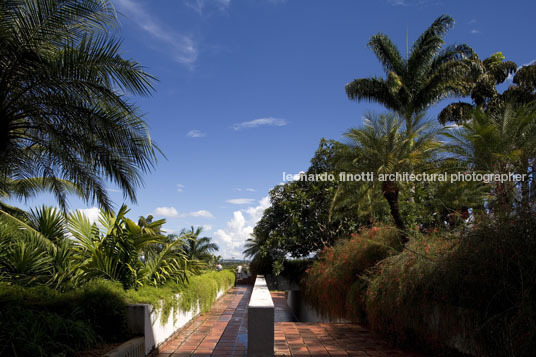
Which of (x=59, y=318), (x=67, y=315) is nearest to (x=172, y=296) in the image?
(x=67, y=315)

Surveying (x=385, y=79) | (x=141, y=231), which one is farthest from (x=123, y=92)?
(x=385, y=79)

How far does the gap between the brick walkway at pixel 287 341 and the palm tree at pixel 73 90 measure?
3095 mm

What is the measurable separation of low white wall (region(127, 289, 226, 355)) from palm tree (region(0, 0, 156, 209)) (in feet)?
9.19

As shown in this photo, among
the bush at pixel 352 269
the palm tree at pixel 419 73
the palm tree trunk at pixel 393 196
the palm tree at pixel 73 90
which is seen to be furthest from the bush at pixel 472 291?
the palm tree at pixel 419 73

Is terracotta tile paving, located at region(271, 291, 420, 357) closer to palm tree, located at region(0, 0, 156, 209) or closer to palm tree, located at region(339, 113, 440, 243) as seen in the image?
palm tree, located at region(339, 113, 440, 243)

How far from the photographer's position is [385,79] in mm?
21734

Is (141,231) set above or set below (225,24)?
below

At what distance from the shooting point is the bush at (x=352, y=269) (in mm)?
7945

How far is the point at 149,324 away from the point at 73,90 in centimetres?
412

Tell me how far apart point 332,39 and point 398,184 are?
405 cm

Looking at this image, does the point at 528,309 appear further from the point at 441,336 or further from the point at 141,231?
the point at 141,231

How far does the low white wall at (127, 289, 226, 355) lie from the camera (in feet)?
17.1

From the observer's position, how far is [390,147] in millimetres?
9742

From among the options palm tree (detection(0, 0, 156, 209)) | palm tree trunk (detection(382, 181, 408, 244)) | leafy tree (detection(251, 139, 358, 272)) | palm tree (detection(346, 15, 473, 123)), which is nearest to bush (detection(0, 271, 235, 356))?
palm tree (detection(0, 0, 156, 209))
